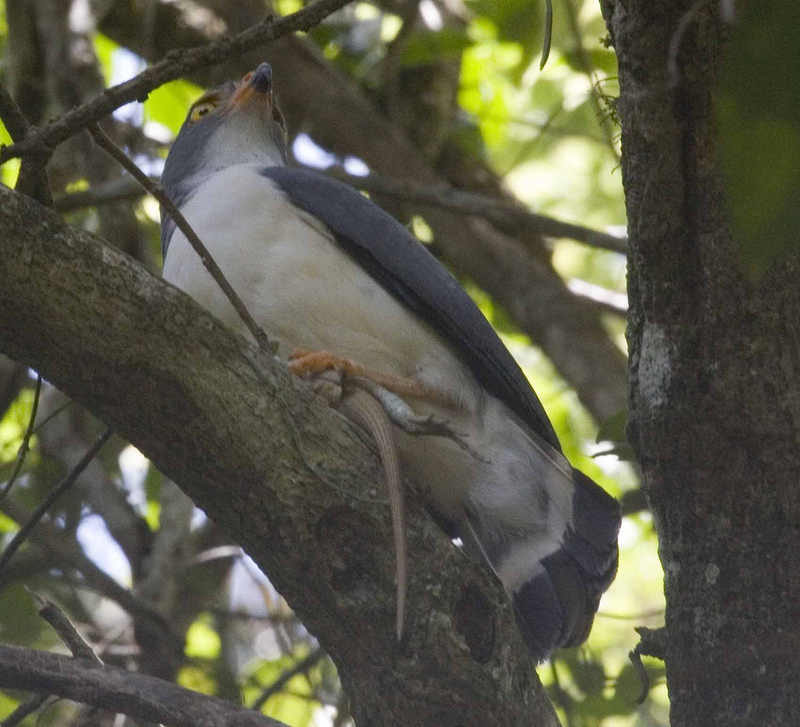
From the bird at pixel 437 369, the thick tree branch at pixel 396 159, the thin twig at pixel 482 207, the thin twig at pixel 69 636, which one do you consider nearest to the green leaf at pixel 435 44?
the thin twig at pixel 482 207

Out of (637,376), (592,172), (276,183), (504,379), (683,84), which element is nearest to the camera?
(683,84)

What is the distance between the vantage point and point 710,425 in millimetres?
2342

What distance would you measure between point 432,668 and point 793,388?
957 millimetres

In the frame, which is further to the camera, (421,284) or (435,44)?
(435,44)

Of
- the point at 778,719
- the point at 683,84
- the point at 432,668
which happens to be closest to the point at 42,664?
the point at 432,668

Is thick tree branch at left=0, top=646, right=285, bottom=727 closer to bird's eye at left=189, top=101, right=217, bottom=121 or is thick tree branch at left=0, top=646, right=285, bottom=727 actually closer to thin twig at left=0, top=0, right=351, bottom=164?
thin twig at left=0, top=0, right=351, bottom=164

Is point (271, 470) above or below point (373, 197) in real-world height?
below

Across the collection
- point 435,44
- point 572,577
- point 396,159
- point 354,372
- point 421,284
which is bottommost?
point 572,577

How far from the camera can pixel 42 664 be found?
229cm

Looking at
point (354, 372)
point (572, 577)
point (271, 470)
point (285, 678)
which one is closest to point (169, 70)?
point (271, 470)

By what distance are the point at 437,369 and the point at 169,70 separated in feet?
4.78

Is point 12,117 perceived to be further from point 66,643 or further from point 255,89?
point 255,89

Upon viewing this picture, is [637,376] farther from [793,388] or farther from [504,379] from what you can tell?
[504,379]

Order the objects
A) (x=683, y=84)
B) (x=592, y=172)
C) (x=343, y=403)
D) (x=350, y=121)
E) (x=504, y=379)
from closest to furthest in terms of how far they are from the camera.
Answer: (x=683, y=84)
(x=343, y=403)
(x=504, y=379)
(x=350, y=121)
(x=592, y=172)
